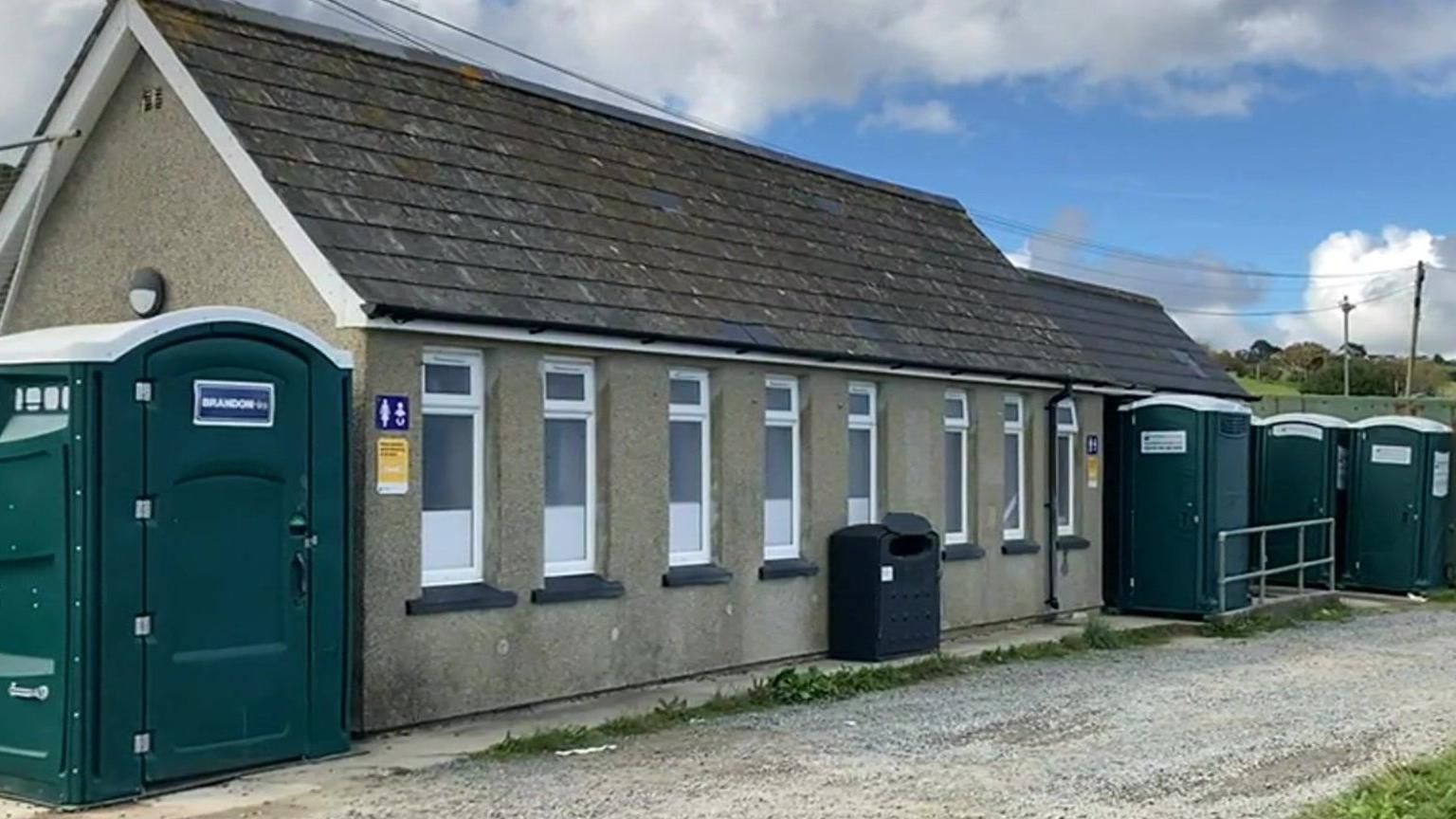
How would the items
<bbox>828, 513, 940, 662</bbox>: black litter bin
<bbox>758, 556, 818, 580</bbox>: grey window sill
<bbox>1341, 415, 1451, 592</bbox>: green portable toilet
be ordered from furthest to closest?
<bbox>1341, 415, 1451, 592</bbox>: green portable toilet
<bbox>828, 513, 940, 662</bbox>: black litter bin
<bbox>758, 556, 818, 580</bbox>: grey window sill

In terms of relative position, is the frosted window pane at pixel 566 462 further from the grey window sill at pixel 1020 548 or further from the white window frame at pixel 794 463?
the grey window sill at pixel 1020 548

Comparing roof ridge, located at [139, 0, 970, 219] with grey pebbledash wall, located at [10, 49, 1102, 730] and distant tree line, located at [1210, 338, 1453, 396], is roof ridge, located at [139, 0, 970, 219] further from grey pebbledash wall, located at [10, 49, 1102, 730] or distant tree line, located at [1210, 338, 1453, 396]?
distant tree line, located at [1210, 338, 1453, 396]

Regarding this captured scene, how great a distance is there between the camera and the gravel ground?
834 centimetres

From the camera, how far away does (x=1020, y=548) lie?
1720cm

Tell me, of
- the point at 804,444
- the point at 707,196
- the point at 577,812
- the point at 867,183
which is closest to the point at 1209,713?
the point at 804,444

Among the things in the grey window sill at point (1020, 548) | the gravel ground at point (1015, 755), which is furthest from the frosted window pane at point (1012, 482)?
the gravel ground at point (1015, 755)

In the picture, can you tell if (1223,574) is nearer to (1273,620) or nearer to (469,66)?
(1273,620)

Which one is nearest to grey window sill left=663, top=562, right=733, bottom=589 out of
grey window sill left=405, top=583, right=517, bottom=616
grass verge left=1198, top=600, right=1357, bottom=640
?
grey window sill left=405, top=583, right=517, bottom=616

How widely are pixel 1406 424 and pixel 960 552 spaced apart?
30.0 ft

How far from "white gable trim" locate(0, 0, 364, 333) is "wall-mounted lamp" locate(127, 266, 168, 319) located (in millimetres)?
1124

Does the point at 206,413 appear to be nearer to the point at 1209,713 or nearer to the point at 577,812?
the point at 577,812

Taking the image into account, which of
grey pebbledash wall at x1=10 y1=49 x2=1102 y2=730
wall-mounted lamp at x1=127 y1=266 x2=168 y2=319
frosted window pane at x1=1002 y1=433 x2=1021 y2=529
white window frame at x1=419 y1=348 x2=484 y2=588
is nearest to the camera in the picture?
grey pebbledash wall at x1=10 y1=49 x2=1102 y2=730

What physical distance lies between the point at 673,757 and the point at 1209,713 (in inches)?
171

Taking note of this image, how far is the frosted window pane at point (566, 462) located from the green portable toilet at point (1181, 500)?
883 centimetres
